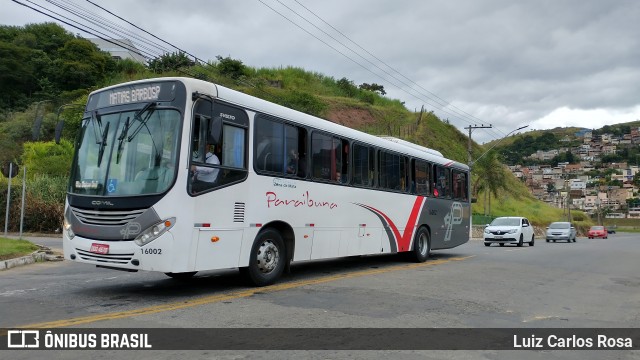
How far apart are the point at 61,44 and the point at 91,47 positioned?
7.01m

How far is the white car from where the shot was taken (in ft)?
86.3

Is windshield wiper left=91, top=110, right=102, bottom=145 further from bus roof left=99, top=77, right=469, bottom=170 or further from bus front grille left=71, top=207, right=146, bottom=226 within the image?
bus front grille left=71, top=207, right=146, bottom=226

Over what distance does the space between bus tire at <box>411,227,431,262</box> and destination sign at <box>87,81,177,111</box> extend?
9.12 m

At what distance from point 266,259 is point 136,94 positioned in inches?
137

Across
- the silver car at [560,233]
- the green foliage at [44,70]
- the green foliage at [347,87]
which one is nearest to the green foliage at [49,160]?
the green foliage at [44,70]

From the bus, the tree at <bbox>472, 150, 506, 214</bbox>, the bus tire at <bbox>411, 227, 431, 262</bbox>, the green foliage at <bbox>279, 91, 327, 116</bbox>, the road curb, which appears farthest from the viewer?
the green foliage at <bbox>279, 91, 327, 116</bbox>

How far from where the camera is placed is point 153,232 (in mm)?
7148

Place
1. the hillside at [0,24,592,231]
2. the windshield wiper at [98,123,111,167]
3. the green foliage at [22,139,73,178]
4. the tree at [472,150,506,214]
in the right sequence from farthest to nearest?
the tree at [472,150,506,214], the hillside at [0,24,592,231], the green foliage at [22,139,73,178], the windshield wiper at [98,123,111,167]

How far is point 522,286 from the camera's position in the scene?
34.0 ft

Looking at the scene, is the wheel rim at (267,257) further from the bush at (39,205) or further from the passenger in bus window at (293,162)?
the bush at (39,205)

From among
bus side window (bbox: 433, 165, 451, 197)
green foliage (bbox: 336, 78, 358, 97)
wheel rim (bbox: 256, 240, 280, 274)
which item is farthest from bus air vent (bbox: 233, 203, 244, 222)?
green foliage (bbox: 336, 78, 358, 97)

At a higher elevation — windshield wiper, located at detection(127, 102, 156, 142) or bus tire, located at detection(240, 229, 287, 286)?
windshield wiper, located at detection(127, 102, 156, 142)

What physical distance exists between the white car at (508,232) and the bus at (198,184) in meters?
17.9

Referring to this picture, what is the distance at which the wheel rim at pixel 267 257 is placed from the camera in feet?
29.0
